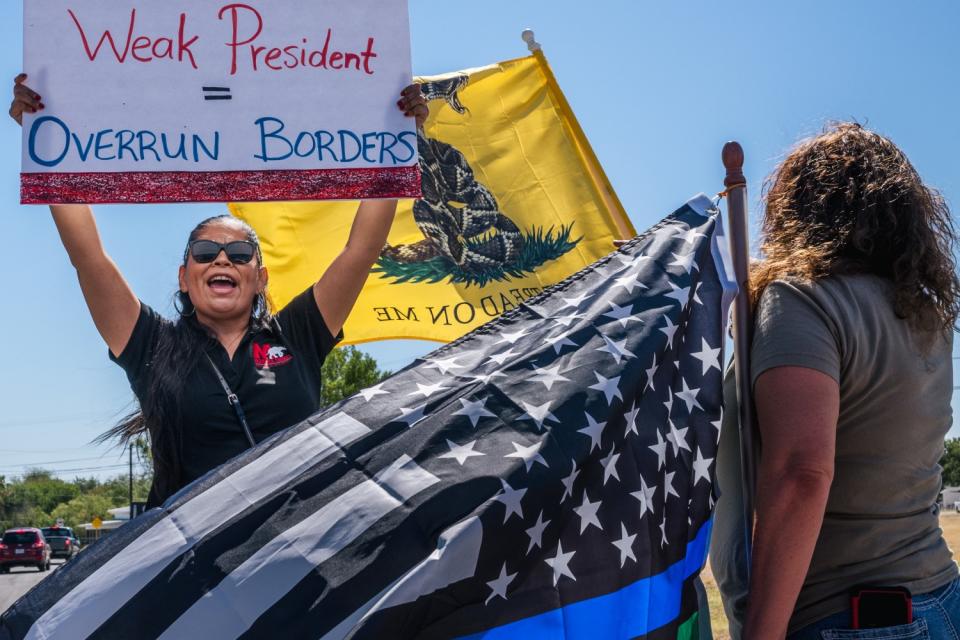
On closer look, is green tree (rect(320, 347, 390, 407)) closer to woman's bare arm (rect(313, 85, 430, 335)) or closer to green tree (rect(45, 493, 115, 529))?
woman's bare arm (rect(313, 85, 430, 335))

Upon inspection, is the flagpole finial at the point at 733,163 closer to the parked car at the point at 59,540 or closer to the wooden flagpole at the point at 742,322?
the wooden flagpole at the point at 742,322

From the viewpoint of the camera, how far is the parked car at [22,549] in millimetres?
37562

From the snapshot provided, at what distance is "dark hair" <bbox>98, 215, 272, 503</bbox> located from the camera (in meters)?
3.12

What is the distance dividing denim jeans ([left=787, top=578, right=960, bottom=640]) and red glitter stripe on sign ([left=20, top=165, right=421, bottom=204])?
6.10ft

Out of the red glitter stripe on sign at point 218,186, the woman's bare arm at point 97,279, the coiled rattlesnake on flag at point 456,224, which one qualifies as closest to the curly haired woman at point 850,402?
the red glitter stripe on sign at point 218,186

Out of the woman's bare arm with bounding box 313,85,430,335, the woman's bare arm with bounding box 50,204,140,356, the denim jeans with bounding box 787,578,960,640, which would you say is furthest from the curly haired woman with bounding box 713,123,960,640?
the woman's bare arm with bounding box 50,204,140,356

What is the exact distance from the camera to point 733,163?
2.76 meters

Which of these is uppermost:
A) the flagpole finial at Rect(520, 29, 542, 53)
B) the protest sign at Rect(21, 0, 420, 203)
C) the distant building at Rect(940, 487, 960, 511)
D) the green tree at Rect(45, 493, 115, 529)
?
the flagpole finial at Rect(520, 29, 542, 53)

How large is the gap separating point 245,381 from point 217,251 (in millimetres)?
461

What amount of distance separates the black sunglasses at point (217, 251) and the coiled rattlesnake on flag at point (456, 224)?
3.12m

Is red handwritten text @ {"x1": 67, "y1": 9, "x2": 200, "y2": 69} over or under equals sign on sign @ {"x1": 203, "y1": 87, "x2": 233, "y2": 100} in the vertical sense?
over

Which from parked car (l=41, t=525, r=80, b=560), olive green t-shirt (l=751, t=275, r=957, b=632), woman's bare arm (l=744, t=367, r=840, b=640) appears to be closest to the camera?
woman's bare arm (l=744, t=367, r=840, b=640)

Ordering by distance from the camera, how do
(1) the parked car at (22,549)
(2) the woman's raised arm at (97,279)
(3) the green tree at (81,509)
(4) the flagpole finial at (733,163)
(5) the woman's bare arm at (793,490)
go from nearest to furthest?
(5) the woman's bare arm at (793,490), (4) the flagpole finial at (733,163), (2) the woman's raised arm at (97,279), (1) the parked car at (22,549), (3) the green tree at (81,509)

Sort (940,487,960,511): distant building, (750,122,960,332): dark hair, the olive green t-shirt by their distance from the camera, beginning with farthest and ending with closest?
(940,487,960,511): distant building, (750,122,960,332): dark hair, the olive green t-shirt
